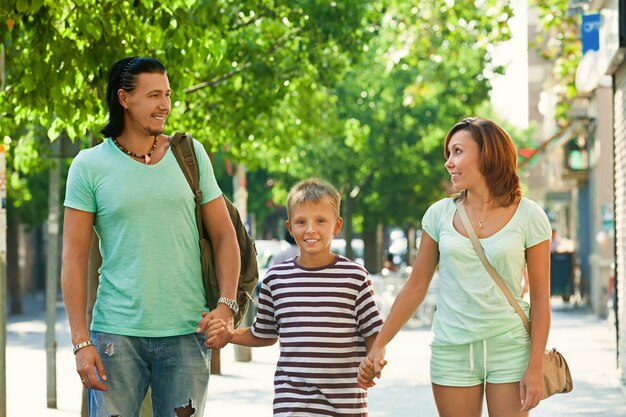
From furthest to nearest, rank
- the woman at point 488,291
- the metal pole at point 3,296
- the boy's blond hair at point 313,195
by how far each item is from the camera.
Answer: the metal pole at point 3,296
the boy's blond hair at point 313,195
the woman at point 488,291

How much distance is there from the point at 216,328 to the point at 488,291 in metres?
1.03

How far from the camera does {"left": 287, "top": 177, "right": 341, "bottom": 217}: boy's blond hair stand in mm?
5977

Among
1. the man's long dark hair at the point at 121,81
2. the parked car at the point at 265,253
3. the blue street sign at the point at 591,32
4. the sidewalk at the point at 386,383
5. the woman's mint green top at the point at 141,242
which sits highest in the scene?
the blue street sign at the point at 591,32

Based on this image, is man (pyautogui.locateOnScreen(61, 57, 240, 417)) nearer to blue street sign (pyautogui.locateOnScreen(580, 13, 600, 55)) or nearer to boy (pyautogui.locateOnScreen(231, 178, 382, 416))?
boy (pyautogui.locateOnScreen(231, 178, 382, 416))

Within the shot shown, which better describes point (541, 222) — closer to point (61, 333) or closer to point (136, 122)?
point (136, 122)

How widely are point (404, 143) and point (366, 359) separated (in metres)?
38.5

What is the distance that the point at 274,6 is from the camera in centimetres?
1627

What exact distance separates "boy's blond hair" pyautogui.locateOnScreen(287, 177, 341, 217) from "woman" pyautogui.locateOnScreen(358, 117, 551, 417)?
1.67ft

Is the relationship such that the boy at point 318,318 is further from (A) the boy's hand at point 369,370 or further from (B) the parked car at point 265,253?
(B) the parked car at point 265,253

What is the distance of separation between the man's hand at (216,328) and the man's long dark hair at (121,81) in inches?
28.0

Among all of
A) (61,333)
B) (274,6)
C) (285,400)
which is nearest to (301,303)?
(285,400)

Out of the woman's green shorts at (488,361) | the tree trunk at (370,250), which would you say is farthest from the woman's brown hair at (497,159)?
the tree trunk at (370,250)

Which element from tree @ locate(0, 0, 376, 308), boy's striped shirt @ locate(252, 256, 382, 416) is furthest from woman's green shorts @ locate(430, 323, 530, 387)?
tree @ locate(0, 0, 376, 308)

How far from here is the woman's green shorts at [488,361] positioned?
18.0 ft
